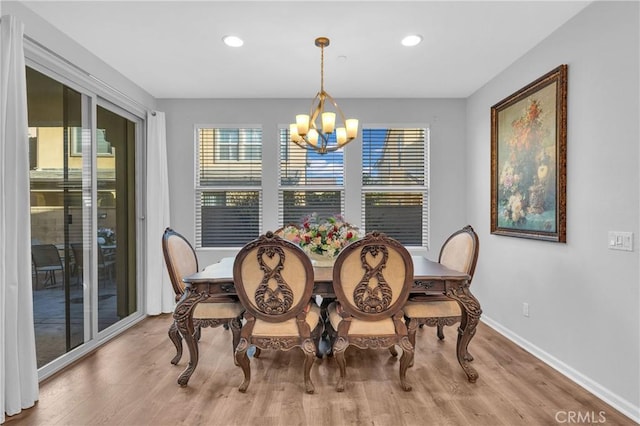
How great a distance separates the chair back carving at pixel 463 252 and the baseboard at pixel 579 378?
94 cm

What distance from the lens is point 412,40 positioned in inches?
121

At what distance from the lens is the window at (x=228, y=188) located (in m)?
4.75

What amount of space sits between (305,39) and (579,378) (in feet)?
10.9

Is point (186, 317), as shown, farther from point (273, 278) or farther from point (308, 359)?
point (308, 359)

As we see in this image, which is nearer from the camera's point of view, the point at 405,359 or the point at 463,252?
the point at 405,359

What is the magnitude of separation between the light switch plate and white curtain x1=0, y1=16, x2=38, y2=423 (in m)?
3.77

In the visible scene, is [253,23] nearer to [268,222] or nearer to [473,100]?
[268,222]

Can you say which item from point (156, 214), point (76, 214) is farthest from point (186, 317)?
point (156, 214)

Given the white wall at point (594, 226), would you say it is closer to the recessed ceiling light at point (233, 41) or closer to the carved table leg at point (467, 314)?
the carved table leg at point (467, 314)

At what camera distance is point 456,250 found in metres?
3.27

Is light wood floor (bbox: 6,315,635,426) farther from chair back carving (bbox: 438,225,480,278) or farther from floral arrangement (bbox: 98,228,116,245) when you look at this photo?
floral arrangement (bbox: 98,228,116,245)

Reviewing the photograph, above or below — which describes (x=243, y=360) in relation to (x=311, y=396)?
above

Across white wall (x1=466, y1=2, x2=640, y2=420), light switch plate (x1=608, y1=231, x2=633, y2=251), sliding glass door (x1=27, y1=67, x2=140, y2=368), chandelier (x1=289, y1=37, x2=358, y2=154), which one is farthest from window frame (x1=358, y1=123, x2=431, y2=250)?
sliding glass door (x1=27, y1=67, x2=140, y2=368)

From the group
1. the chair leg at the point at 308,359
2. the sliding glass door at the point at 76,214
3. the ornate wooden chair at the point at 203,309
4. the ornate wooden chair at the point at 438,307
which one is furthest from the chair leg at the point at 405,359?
the sliding glass door at the point at 76,214
